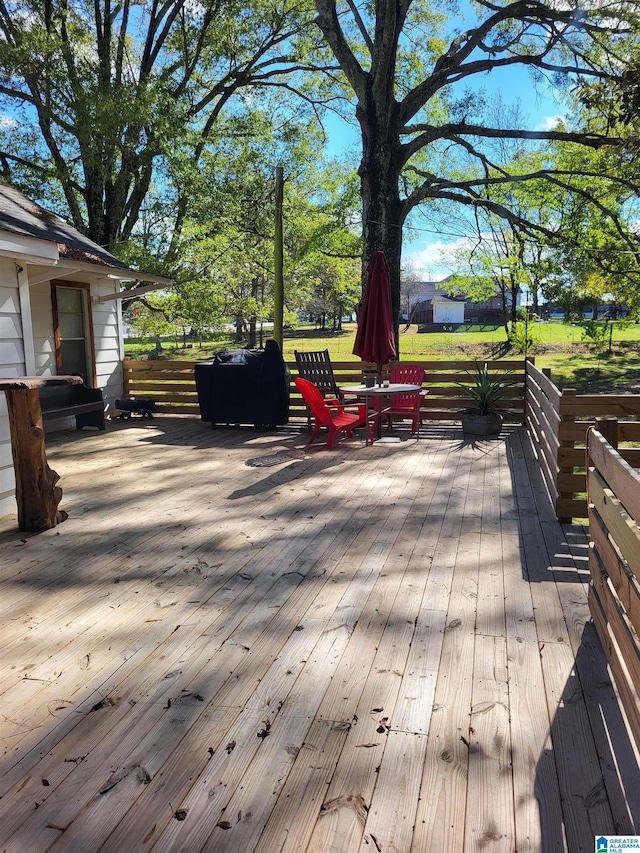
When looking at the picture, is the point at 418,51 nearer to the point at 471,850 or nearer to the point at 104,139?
the point at 104,139

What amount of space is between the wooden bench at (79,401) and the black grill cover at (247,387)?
58.9 inches

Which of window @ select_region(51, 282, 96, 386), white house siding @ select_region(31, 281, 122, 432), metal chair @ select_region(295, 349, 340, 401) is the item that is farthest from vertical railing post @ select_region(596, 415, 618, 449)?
window @ select_region(51, 282, 96, 386)

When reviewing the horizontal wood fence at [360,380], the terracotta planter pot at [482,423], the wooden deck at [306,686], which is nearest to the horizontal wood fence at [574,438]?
the wooden deck at [306,686]

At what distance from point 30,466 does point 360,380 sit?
20.1ft

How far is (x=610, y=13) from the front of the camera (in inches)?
366

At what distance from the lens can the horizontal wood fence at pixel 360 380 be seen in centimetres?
902

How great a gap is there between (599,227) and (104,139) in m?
9.23

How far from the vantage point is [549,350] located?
2248cm

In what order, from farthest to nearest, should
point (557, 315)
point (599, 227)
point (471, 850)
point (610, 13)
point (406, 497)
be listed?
point (557, 315) → point (599, 227) → point (610, 13) → point (406, 497) → point (471, 850)

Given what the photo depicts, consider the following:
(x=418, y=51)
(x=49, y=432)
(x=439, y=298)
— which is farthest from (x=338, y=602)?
(x=439, y=298)

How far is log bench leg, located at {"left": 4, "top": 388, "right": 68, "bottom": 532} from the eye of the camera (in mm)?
4219

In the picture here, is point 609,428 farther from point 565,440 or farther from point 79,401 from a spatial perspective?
point 79,401

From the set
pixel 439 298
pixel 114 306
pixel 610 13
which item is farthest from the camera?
pixel 439 298

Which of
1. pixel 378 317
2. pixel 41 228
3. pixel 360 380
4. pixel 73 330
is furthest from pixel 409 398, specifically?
pixel 73 330
